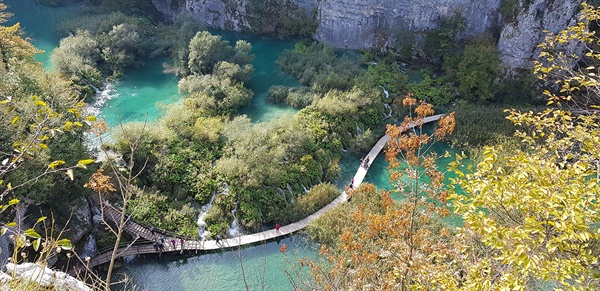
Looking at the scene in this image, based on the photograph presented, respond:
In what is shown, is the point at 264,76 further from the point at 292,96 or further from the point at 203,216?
the point at 203,216

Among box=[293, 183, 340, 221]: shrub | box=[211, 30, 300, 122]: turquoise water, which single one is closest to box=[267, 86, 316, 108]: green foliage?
box=[211, 30, 300, 122]: turquoise water

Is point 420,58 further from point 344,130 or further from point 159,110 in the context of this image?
point 159,110

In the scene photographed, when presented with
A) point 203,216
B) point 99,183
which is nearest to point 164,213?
point 203,216

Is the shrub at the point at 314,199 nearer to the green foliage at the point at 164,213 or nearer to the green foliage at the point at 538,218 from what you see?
the green foliage at the point at 164,213

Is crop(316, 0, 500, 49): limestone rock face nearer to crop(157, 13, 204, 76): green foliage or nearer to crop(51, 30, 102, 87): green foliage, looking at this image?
crop(157, 13, 204, 76): green foliage

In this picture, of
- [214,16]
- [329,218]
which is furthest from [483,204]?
[214,16]

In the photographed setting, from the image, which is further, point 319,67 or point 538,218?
point 319,67
